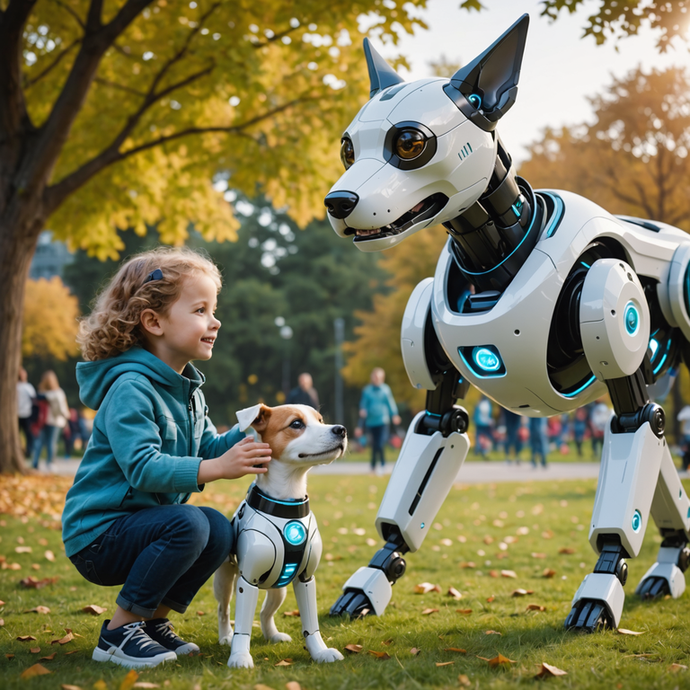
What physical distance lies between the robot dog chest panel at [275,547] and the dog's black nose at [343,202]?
1.16 metres

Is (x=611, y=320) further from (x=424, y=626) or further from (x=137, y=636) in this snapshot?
(x=137, y=636)

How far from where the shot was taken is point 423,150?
2.92 m

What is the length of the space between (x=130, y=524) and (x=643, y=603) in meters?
2.76

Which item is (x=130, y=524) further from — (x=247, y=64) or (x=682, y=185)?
(x=682, y=185)

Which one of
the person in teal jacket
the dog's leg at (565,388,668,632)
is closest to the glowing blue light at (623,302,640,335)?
the dog's leg at (565,388,668,632)

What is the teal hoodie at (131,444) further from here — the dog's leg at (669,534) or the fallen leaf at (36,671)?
the dog's leg at (669,534)

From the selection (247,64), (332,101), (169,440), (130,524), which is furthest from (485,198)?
(332,101)

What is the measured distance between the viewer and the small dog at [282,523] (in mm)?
2684

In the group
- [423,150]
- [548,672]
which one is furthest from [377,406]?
[548,672]

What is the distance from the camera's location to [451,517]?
7.84 meters

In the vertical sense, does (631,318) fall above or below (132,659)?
above

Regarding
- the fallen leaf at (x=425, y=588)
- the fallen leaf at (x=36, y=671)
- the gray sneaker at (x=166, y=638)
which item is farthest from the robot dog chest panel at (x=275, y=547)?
the fallen leaf at (x=425, y=588)

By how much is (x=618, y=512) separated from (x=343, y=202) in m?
1.85

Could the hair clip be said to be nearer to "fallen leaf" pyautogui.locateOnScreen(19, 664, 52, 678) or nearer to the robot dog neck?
the robot dog neck
